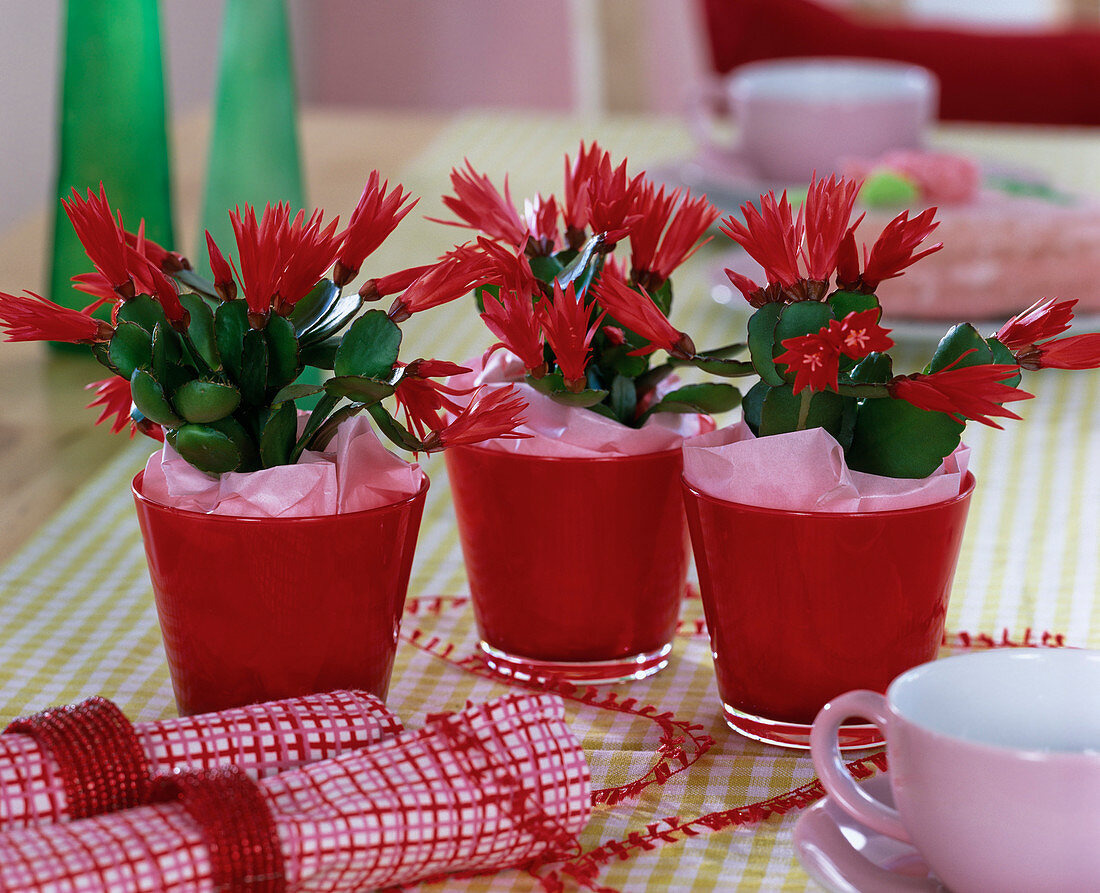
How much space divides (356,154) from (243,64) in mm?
604

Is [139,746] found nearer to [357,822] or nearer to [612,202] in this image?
[357,822]

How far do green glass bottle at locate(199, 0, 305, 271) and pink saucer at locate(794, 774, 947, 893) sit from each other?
25.7 inches

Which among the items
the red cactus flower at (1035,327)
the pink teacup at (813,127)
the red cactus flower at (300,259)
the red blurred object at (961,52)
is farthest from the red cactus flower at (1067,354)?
the red blurred object at (961,52)

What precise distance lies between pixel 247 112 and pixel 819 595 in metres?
0.63

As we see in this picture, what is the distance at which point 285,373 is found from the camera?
19.3 inches

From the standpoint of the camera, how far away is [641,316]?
1.67 ft

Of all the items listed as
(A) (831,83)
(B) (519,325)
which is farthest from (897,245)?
(A) (831,83)

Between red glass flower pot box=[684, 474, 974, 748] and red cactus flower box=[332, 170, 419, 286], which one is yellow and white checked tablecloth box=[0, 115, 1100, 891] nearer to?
red glass flower pot box=[684, 474, 974, 748]

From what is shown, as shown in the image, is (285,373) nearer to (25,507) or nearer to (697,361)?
(697,361)

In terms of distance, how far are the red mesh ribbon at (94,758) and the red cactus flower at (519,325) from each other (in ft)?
0.57

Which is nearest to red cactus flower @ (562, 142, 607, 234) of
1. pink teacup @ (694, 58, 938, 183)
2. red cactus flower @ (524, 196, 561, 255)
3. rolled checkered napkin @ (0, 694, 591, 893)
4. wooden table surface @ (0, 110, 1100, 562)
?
red cactus flower @ (524, 196, 561, 255)

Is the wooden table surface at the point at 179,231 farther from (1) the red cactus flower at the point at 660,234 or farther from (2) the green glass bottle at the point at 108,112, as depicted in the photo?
(1) the red cactus flower at the point at 660,234

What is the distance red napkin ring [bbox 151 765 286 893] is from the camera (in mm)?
395

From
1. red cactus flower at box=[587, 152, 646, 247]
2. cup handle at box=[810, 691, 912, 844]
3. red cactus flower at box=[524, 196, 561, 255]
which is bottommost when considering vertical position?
cup handle at box=[810, 691, 912, 844]
